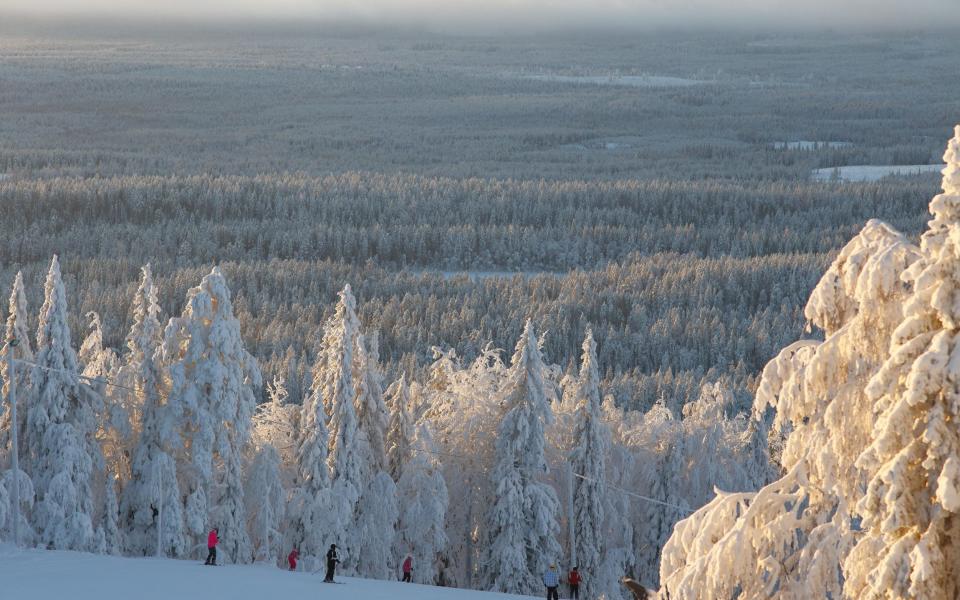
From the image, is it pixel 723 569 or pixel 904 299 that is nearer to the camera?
pixel 904 299

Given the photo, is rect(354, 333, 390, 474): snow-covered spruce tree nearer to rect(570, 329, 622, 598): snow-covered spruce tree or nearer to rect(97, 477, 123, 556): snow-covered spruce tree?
rect(570, 329, 622, 598): snow-covered spruce tree

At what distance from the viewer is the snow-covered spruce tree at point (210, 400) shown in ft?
135

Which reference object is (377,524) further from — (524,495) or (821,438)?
(821,438)

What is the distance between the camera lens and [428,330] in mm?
131625

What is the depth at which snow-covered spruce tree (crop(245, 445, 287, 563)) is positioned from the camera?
1732 inches

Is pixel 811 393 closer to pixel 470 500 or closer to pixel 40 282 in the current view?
pixel 470 500

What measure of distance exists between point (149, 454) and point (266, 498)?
3.89 metres

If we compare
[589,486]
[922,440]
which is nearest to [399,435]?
[589,486]

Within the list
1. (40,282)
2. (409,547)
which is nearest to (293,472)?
(409,547)

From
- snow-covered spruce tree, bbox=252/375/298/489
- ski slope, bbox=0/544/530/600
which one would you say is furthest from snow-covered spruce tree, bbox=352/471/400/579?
ski slope, bbox=0/544/530/600

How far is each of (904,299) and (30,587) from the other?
23.6 m

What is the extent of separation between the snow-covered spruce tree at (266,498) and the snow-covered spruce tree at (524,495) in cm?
707

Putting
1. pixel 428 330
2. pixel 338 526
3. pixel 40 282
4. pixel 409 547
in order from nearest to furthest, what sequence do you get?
pixel 338 526, pixel 409 547, pixel 428 330, pixel 40 282

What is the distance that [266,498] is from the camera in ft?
144
